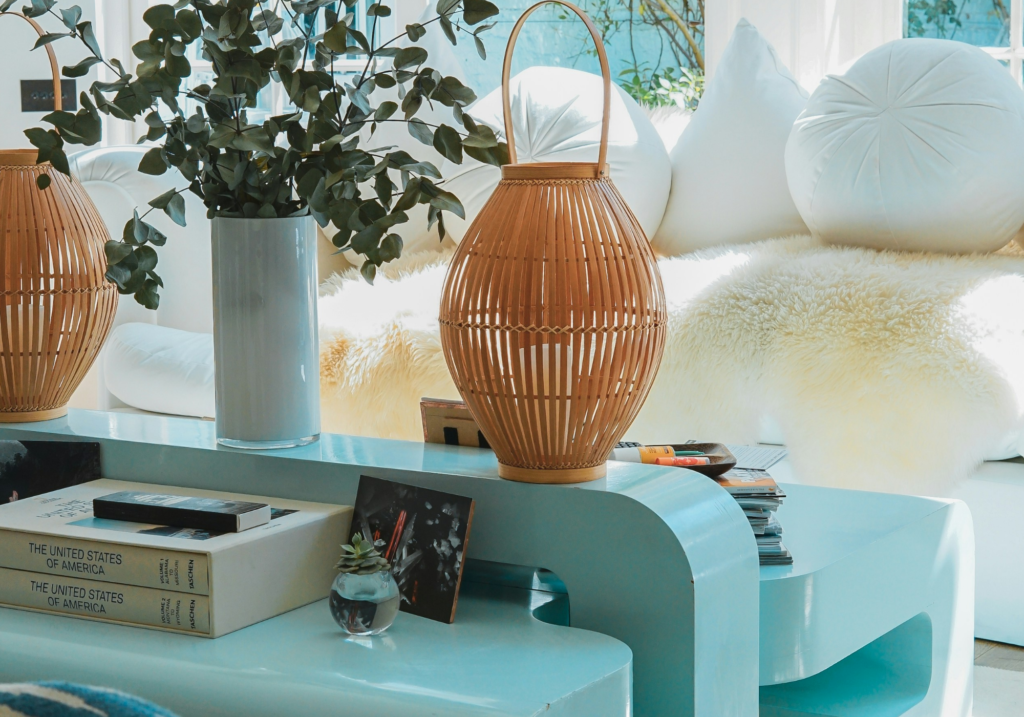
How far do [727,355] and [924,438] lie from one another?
0.34 metres

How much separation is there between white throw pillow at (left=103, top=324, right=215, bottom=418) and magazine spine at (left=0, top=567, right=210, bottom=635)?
1.34m

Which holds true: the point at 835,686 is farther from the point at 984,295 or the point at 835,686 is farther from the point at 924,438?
the point at 984,295

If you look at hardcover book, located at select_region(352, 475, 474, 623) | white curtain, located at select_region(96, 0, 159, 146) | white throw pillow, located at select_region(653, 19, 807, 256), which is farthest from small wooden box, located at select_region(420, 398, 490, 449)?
white curtain, located at select_region(96, 0, 159, 146)

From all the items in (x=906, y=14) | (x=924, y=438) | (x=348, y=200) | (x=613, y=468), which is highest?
(x=906, y=14)

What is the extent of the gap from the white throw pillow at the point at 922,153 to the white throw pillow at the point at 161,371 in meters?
1.29

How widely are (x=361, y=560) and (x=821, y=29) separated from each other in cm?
240

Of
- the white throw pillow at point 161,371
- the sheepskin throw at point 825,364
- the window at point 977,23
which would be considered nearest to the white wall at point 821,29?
the window at point 977,23

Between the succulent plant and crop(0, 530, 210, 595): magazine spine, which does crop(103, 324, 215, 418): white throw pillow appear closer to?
crop(0, 530, 210, 595): magazine spine

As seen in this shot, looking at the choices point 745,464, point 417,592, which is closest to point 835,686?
point 745,464

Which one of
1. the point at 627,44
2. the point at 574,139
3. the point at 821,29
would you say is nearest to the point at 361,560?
the point at 574,139

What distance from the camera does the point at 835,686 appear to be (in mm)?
1114

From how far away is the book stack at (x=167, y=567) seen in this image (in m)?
0.80

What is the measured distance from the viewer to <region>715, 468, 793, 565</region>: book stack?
95 cm

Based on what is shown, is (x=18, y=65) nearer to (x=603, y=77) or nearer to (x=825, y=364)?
(x=825, y=364)
